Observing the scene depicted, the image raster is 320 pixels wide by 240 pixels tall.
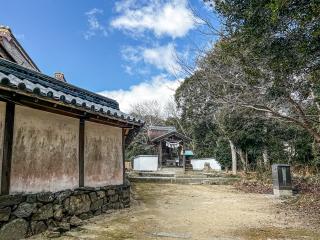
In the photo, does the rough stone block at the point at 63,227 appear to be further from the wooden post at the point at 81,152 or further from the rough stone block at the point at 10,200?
the wooden post at the point at 81,152

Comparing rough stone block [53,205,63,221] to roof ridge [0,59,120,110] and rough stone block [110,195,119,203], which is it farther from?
roof ridge [0,59,120,110]

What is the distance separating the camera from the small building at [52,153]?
228 inches

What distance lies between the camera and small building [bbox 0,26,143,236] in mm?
5785

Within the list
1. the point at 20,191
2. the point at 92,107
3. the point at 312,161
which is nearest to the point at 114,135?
the point at 92,107

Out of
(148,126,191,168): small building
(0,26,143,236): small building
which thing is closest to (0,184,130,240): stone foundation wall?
(0,26,143,236): small building

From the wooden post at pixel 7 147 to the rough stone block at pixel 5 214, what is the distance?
0.99 ft

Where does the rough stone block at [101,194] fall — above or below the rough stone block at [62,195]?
below

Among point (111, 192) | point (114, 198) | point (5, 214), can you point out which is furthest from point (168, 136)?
point (5, 214)

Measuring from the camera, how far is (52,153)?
22.7 feet

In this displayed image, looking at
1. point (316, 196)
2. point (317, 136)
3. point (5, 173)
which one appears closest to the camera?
point (5, 173)

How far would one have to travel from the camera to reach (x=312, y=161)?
18641mm

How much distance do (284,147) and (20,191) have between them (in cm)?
1996

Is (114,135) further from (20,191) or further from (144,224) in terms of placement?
(20,191)

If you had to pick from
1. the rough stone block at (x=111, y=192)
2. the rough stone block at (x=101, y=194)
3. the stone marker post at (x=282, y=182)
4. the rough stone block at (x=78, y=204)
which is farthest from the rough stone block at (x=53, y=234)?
the stone marker post at (x=282, y=182)
